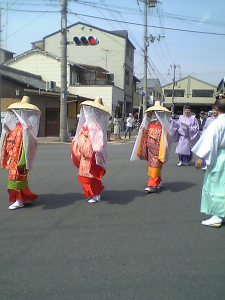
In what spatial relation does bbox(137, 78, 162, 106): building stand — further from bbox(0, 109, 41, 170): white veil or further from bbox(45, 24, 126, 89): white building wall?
bbox(0, 109, 41, 170): white veil

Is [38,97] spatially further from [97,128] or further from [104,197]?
[97,128]

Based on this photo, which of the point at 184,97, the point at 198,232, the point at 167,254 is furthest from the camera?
the point at 184,97

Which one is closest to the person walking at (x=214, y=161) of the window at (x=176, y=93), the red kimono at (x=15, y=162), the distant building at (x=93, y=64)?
the red kimono at (x=15, y=162)

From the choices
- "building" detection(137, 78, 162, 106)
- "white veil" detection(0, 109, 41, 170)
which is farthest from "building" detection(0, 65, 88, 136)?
"building" detection(137, 78, 162, 106)

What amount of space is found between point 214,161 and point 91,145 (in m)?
2.03

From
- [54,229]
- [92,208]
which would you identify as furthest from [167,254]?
[92,208]

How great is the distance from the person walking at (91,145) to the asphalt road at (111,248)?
445mm

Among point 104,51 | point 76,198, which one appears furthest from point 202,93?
point 76,198

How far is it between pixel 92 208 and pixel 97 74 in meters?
24.9

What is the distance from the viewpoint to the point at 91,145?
Result: 17.5 ft

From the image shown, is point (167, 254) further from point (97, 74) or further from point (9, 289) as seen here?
point (97, 74)

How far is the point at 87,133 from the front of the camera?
5.44m

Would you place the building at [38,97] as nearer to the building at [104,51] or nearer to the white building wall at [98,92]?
the white building wall at [98,92]

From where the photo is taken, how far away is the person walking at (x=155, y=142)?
6305 mm
